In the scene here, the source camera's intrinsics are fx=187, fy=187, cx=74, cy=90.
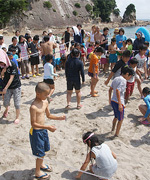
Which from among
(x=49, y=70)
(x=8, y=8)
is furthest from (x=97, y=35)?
(x=8, y=8)

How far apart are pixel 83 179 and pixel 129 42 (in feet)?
20.8

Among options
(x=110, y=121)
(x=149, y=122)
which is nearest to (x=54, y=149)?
(x=110, y=121)

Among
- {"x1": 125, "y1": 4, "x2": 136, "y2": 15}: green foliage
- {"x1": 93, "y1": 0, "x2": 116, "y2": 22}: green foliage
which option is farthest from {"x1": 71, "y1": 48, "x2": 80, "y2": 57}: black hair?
{"x1": 125, "y1": 4, "x2": 136, "y2": 15}: green foliage

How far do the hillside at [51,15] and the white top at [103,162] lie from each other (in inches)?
1632

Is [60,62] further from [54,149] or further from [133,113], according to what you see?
[54,149]

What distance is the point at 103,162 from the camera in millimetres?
2654

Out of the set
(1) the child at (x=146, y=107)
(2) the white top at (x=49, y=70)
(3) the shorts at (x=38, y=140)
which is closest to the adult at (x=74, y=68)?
(2) the white top at (x=49, y=70)

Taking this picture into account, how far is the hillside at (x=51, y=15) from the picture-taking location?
156 feet

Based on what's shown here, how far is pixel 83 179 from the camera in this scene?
9.87 ft

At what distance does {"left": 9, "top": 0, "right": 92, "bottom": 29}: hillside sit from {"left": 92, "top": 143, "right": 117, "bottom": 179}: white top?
4145cm

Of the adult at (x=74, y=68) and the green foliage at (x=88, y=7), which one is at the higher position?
the green foliage at (x=88, y=7)

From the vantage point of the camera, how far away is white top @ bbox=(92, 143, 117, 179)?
104 inches

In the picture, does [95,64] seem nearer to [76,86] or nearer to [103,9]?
[76,86]

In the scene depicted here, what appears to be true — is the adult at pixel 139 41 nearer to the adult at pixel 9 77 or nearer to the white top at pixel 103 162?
the adult at pixel 9 77
